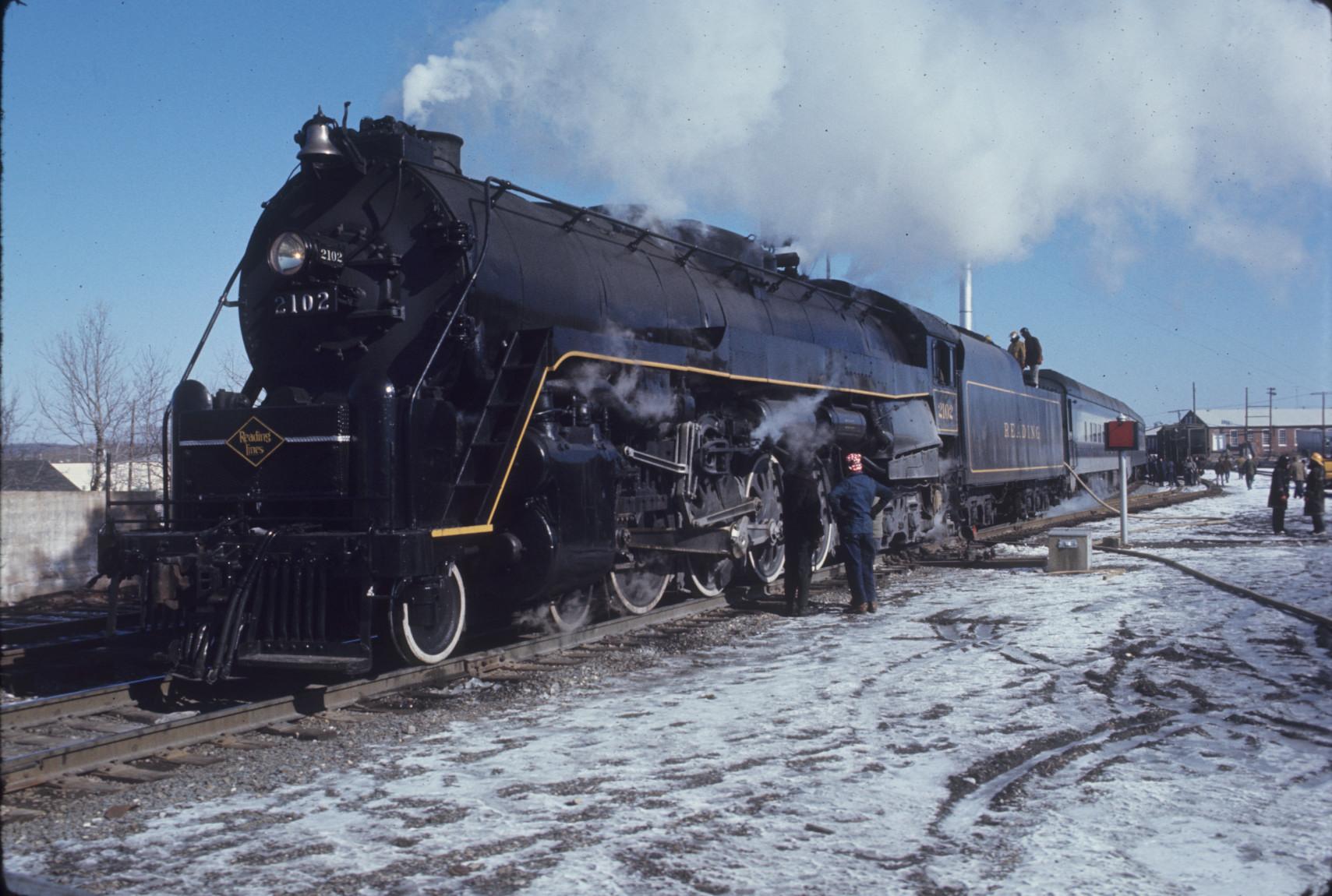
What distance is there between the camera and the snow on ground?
3627mm

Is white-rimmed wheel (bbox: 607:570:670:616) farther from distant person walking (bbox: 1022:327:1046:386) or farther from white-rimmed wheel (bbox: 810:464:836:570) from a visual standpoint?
distant person walking (bbox: 1022:327:1046:386)

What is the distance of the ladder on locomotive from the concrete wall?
22.4 feet

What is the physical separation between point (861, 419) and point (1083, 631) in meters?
4.35

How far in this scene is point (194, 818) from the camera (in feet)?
14.0

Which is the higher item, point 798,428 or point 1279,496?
point 798,428

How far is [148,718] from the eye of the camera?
20.1 feet

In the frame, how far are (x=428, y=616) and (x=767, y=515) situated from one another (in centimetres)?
466

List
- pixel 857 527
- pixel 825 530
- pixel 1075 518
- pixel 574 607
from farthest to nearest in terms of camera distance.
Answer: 1. pixel 1075 518
2. pixel 825 530
3. pixel 857 527
4. pixel 574 607

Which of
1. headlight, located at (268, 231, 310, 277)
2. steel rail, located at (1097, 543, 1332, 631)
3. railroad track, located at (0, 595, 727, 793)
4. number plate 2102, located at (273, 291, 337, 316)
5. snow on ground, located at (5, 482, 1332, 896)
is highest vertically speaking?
headlight, located at (268, 231, 310, 277)

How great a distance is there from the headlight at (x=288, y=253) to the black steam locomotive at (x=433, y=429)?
1 centimetres

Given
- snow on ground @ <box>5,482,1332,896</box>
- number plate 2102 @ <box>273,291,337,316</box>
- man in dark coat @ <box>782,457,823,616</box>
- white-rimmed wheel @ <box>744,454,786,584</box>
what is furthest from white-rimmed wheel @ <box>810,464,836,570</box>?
number plate 2102 @ <box>273,291,337,316</box>

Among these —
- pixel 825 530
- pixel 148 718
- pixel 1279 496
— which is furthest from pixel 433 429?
pixel 1279 496

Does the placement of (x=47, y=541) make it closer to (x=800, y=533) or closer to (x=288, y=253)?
(x=288, y=253)

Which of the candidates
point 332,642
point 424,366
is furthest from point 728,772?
point 424,366
